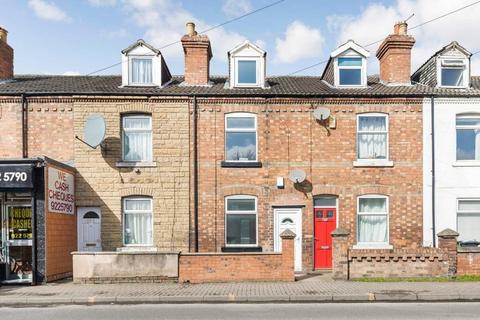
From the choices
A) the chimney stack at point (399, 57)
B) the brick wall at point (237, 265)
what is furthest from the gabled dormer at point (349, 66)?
the brick wall at point (237, 265)

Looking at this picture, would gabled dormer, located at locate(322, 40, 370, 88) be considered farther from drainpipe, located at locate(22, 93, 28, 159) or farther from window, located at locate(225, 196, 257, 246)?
drainpipe, located at locate(22, 93, 28, 159)

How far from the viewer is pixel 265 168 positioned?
17531mm

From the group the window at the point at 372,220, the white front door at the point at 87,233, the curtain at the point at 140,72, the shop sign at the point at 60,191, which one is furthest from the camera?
the curtain at the point at 140,72

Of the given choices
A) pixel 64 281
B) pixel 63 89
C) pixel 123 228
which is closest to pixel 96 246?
pixel 123 228

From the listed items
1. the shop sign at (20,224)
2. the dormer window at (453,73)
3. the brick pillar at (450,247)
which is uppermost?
the dormer window at (453,73)

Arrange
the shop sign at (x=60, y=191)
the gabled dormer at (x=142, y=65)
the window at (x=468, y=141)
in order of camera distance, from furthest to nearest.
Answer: the gabled dormer at (x=142, y=65) < the window at (x=468, y=141) < the shop sign at (x=60, y=191)

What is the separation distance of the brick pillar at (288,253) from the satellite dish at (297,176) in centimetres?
357

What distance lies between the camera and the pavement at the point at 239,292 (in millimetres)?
11859

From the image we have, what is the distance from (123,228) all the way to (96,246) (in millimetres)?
1142

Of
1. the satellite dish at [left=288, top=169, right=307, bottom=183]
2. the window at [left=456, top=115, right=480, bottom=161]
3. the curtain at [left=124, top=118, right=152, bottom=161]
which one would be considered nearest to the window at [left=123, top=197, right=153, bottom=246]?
the curtain at [left=124, top=118, right=152, bottom=161]

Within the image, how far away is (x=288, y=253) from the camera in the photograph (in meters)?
14.0

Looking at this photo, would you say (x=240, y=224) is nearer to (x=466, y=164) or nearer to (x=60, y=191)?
(x=60, y=191)

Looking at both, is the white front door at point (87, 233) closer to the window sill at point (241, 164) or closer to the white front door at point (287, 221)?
the window sill at point (241, 164)

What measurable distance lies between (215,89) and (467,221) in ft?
35.5
